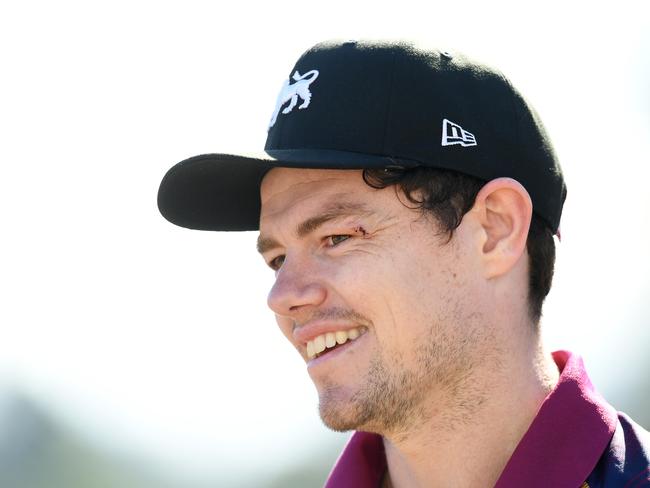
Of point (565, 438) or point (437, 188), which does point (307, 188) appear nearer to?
point (437, 188)

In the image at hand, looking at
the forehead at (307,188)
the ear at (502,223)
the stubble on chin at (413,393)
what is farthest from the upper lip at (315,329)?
the ear at (502,223)

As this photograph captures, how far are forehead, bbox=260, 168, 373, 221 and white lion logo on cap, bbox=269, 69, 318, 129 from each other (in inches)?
7.6

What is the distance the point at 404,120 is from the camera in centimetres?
438

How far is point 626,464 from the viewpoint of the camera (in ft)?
13.6

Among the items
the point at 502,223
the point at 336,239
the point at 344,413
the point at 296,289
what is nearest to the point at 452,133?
the point at 502,223

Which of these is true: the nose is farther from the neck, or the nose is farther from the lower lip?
the neck

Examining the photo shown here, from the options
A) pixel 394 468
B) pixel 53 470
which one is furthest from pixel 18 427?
pixel 394 468

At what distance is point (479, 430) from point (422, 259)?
0.55 m

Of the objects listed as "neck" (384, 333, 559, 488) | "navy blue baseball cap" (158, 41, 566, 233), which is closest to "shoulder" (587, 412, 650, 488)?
"neck" (384, 333, 559, 488)

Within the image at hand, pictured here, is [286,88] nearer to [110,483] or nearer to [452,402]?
[452,402]

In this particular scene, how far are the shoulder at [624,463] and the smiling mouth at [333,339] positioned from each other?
0.80 meters

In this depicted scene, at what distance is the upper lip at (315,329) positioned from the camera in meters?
4.43

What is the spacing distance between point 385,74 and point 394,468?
1273 millimetres

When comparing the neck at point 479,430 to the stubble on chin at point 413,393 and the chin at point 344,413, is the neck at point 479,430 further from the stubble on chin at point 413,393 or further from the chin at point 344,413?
the chin at point 344,413
